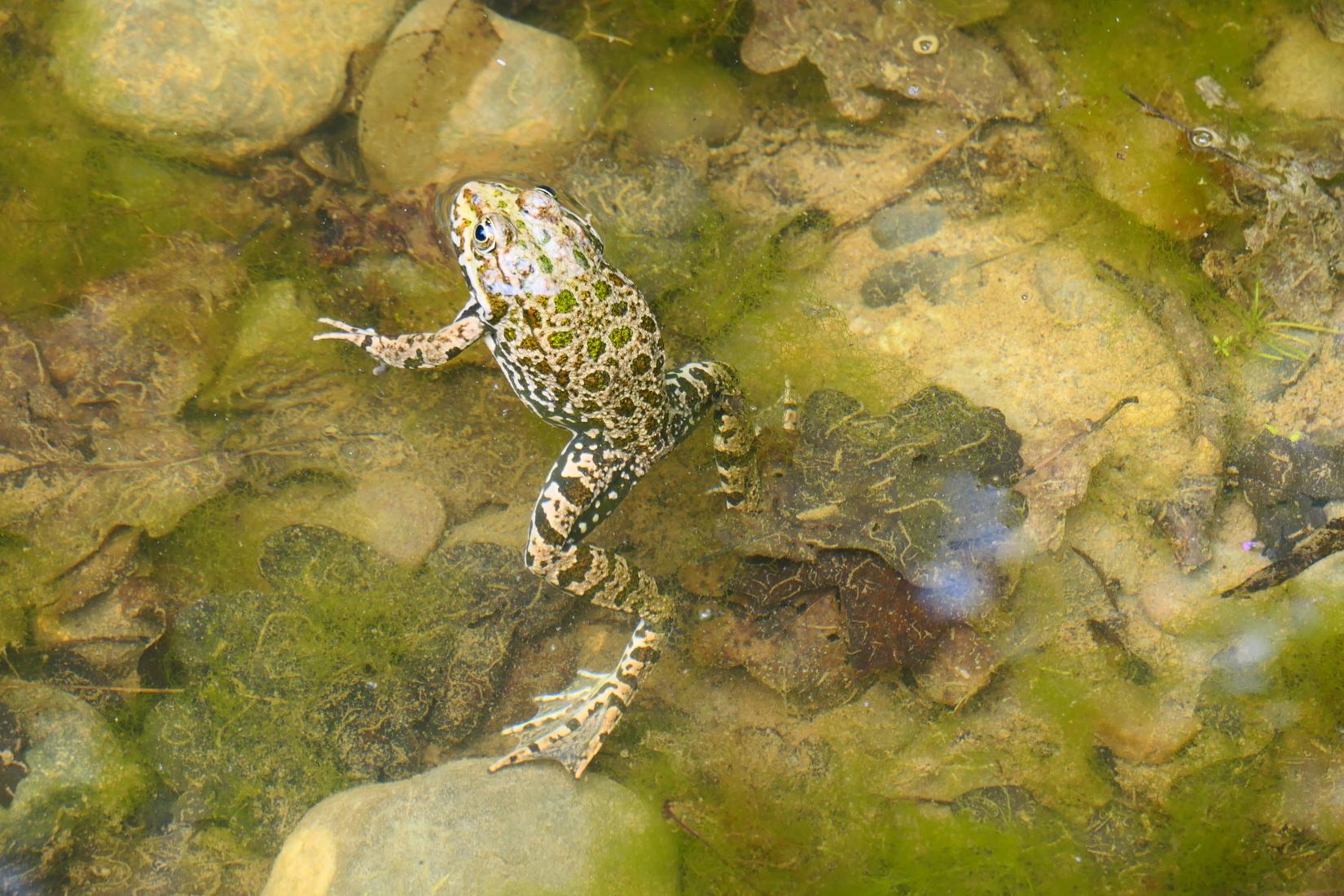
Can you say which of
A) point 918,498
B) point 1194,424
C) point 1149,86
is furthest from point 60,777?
point 1149,86

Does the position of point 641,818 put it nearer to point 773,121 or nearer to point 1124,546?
point 1124,546

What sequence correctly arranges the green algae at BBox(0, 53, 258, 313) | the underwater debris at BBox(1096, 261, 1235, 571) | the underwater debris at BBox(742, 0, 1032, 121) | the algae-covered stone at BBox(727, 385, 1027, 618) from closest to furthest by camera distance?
the algae-covered stone at BBox(727, 385, 1027, 618)
the underwater debris at BBox(1096, 261, 1235, 571)
the green algae at BBox(0, 53, 258, 313)
the underwater debris at BBox(742, 0, 1032, 121)

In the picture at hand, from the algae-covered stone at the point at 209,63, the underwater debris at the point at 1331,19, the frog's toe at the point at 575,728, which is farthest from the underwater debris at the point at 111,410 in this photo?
the underwater debris at the point at 1331,19

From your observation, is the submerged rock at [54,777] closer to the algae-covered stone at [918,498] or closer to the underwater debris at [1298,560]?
the algae-covered stone at [918,498]

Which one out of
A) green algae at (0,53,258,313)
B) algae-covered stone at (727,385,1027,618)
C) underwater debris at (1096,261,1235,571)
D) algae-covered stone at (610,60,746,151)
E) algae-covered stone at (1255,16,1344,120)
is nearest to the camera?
algae-covered stone at (727,385,1027,618)

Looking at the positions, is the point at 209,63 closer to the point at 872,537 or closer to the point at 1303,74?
the point at 872,537

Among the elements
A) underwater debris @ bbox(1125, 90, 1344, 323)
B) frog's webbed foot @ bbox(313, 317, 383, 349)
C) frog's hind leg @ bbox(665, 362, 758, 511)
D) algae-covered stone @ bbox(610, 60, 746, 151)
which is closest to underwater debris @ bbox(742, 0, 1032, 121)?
algae-covered stone @ bbox(610, 60, 746, 151)

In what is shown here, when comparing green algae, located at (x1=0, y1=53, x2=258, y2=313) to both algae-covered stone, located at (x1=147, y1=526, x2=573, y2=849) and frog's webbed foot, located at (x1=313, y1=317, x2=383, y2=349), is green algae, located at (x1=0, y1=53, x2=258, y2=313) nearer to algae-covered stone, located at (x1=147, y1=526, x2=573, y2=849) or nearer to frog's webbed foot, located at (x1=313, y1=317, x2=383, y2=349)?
frog's webbed foot, located at (x1=313, y1=317, x2=383, y2=349)
